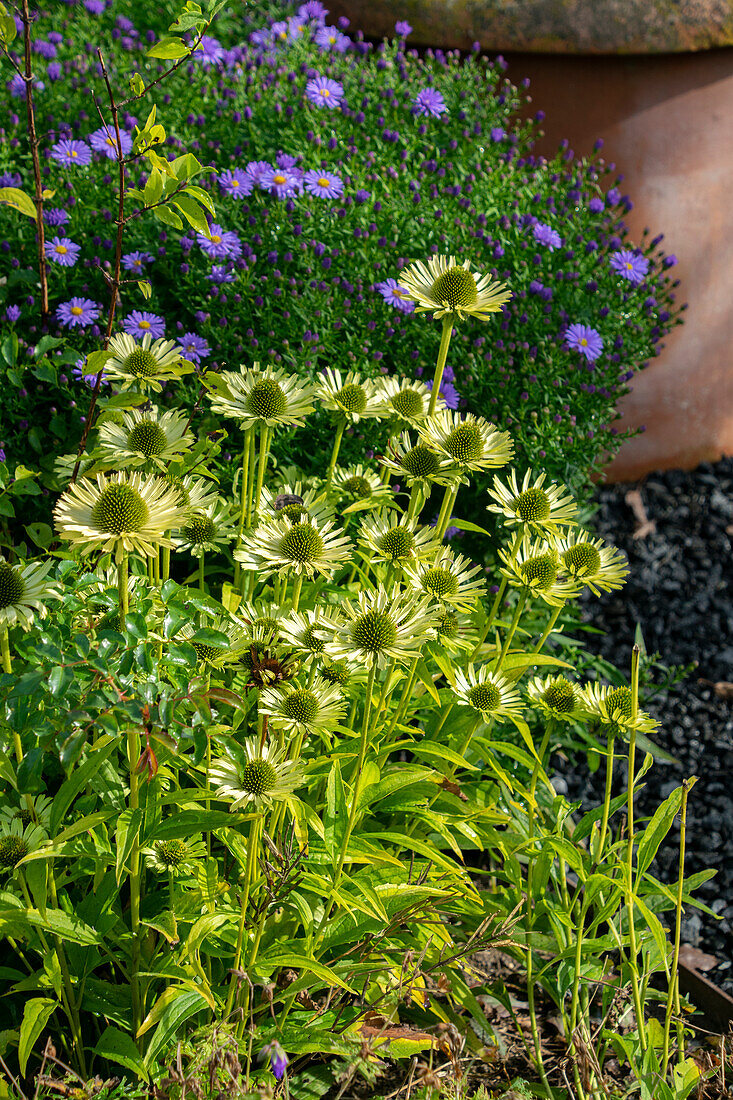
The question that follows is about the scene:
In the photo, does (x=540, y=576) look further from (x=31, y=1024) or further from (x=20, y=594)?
(x=31, y=1024)

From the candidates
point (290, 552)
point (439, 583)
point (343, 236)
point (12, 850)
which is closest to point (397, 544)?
point (439, 583)

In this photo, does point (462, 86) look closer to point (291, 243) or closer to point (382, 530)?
point (291, 243)

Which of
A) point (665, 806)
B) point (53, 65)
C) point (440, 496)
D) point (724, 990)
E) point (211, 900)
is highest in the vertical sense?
point (53, 65)

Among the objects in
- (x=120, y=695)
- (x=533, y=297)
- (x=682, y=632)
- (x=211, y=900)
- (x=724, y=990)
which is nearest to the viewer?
(x=120, y=695)

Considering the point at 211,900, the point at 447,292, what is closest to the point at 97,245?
the point at 447,292

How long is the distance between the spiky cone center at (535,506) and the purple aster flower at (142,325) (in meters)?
1.36

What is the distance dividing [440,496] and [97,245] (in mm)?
1332

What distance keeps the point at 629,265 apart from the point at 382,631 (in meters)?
2.36

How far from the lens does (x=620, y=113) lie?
13.6 ft

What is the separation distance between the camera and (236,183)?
10.8 ft

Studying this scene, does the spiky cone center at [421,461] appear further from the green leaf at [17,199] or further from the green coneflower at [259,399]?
the green leaf at [17,199]

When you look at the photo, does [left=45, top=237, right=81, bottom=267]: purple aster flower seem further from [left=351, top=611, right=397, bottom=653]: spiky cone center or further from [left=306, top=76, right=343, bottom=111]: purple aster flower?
[left=351, top=611, right=397, bottom=653]: spiky cone center

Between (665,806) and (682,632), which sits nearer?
(665,806)

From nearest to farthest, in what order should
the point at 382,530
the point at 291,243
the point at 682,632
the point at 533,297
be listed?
the point at 382,530, the point at 291,243, the point at 533,297, the point at 682,632
